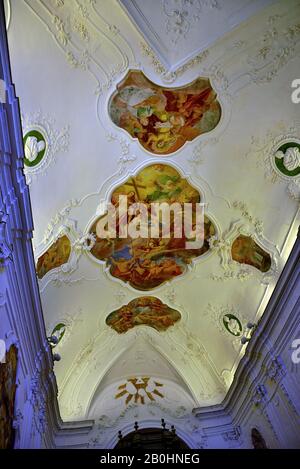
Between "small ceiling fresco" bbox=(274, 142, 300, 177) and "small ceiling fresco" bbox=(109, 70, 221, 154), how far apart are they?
1839 millimetres

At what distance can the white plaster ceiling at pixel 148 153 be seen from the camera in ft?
28.4

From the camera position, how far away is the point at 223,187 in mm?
11500

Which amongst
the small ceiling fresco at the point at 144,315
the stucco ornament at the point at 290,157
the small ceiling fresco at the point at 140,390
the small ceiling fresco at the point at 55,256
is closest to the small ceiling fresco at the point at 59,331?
the small ceiling fresco at the point at 144,315

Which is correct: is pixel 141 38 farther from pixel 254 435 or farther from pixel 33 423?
pixel 254 435

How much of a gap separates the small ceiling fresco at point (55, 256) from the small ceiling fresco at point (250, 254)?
493cm

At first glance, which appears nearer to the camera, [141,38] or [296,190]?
[141,38]

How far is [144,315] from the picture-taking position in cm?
1542

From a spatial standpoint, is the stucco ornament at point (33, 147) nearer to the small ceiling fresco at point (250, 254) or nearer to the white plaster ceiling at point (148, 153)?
the white plaster ceiling at point (148, 153)

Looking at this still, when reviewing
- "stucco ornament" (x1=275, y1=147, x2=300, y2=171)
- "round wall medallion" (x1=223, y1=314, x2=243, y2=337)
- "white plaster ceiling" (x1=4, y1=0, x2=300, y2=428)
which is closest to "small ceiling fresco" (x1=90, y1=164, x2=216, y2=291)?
"white plaster ceiling" (x1=4, y1=0, x2=300, y2=428)

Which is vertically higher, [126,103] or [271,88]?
[126,103]

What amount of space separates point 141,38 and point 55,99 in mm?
2352

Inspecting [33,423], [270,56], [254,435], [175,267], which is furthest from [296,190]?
[33,423]
